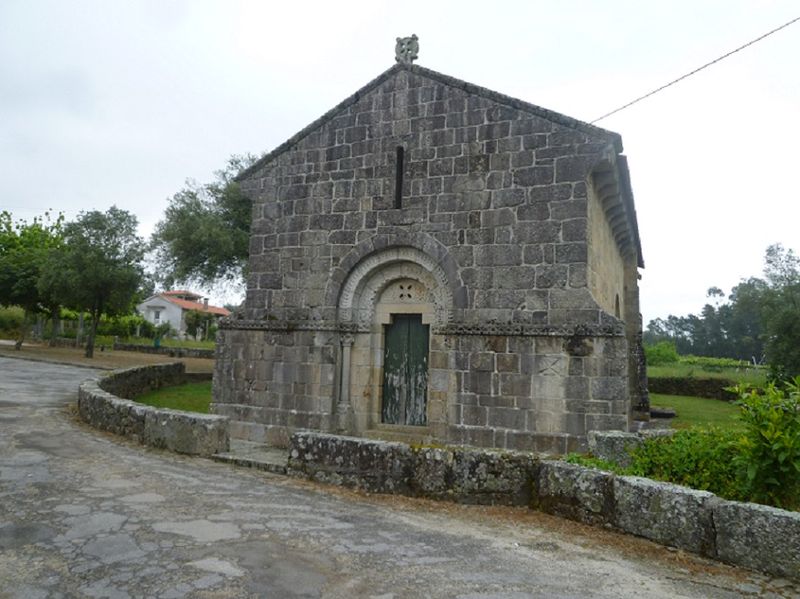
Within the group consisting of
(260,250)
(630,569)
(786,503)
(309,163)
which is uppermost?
(309,163)

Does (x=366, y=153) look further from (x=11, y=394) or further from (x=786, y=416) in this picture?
(x=11, y=394)

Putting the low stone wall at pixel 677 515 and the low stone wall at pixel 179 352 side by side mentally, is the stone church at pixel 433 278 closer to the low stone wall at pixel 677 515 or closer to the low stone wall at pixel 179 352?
the low stone wall at pixel 677 515

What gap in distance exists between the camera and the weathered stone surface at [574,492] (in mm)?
5695

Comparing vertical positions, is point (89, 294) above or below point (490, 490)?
above

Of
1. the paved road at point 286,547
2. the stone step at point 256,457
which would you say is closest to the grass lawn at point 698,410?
the stone step at point 256,457

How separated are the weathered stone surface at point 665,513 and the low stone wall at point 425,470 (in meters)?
1.09

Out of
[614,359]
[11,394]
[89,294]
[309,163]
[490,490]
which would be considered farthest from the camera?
[89,294]

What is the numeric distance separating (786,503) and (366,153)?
9002mm

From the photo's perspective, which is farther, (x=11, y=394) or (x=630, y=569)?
(x=11, y=394)

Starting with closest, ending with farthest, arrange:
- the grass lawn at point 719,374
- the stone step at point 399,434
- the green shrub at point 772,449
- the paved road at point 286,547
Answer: the paved road at point 286,547 < the green shrub at point 772,449 < the stone step at point 399,434 < the grass lawn at point 719,374

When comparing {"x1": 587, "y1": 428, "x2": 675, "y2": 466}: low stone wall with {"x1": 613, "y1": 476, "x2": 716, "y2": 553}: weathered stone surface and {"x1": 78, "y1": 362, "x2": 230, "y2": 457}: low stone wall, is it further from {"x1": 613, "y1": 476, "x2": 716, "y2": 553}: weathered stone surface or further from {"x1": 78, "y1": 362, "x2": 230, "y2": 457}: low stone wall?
{"x1": 78, "y1": 362, "x2": 230, "y2": 457}: low stone wall

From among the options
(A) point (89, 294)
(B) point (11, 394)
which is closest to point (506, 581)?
(B) point (11, 394)

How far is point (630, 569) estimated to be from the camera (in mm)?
4648

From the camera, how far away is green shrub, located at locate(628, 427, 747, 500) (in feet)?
17.9
